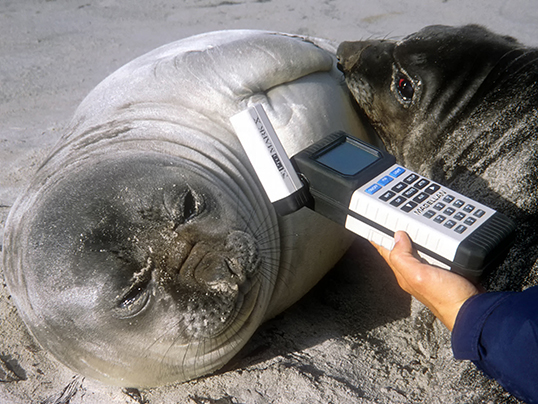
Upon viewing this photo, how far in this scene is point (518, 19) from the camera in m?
5.21

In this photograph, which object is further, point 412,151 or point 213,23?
point 213,23

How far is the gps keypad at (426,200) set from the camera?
1941 mm

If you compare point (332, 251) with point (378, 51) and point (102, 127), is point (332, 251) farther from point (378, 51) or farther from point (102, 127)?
point (102, 127)

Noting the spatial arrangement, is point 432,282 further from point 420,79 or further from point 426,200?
point 420,79

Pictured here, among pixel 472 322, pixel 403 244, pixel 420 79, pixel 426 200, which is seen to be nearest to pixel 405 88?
pixel 420 79

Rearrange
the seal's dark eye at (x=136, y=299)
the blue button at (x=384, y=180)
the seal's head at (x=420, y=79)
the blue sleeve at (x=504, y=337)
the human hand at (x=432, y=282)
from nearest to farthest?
the blue sleeve at (x=504, y=337) < the human hand at (x=432, y=282) < the blue button at (x=384, y=180) < the seal's dark eye at (x=136, y=299) < the seal's head at (x=420, y=79)

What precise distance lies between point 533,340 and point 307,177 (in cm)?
96

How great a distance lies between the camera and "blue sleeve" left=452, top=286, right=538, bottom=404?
1.56 meters

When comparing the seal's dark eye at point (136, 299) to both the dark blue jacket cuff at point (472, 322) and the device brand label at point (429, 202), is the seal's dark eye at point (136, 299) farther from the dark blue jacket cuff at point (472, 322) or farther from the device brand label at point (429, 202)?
the dark blue jacket cuff at point (472, 322)

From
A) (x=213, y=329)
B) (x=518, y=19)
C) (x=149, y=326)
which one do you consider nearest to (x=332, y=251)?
(x=213, y=329)

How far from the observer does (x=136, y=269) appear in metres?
2.20

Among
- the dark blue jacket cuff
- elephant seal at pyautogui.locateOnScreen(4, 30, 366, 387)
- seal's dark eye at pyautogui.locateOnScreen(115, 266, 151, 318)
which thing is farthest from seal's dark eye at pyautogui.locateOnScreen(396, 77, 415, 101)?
seal's dark eye at pyautogui.locateOnScreen(115, 266, 151, 318)

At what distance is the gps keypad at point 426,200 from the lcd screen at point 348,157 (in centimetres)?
10

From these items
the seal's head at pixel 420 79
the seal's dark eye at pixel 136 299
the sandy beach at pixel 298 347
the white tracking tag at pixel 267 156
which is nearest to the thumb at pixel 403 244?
the white tracking tag at pixel 267 156
